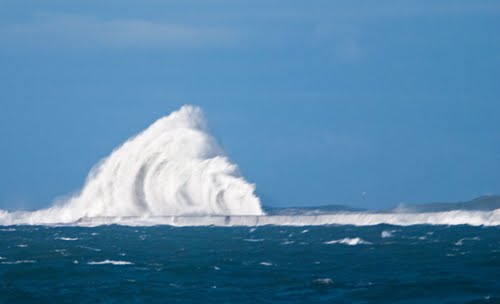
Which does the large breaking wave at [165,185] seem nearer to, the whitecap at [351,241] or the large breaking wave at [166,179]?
the large breaking wave at [166,179]

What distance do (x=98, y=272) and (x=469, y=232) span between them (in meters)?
27.0

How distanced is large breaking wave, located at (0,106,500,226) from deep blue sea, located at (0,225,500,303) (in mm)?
24391

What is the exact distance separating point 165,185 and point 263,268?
5563 centimetres

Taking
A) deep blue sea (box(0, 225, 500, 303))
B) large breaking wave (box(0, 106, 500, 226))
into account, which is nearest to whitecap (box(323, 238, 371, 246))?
deep blue sea (box(0, 225, 500, 303))

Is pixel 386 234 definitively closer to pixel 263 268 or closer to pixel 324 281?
pixel 263 268

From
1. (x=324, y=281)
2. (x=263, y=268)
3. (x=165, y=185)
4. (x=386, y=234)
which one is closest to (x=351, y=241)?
(x=386, y=234)

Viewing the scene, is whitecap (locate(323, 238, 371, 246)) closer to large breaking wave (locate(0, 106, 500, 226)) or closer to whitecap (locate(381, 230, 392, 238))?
whitecap (locate(381, 230, 392, 238))

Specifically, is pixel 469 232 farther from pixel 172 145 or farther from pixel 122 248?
pixel 172 145

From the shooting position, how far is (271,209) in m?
101

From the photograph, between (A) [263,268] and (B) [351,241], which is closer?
(A) [263,268]

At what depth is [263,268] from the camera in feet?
142

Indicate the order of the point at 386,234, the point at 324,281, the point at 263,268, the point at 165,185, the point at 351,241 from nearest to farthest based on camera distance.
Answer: the point at 324,281, the point at 263,268, the point at 351,241, the point at 386,234, the point at 165,185

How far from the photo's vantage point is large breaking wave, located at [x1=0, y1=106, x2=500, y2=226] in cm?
9156

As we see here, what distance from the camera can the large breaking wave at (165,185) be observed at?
9156 centimetres
